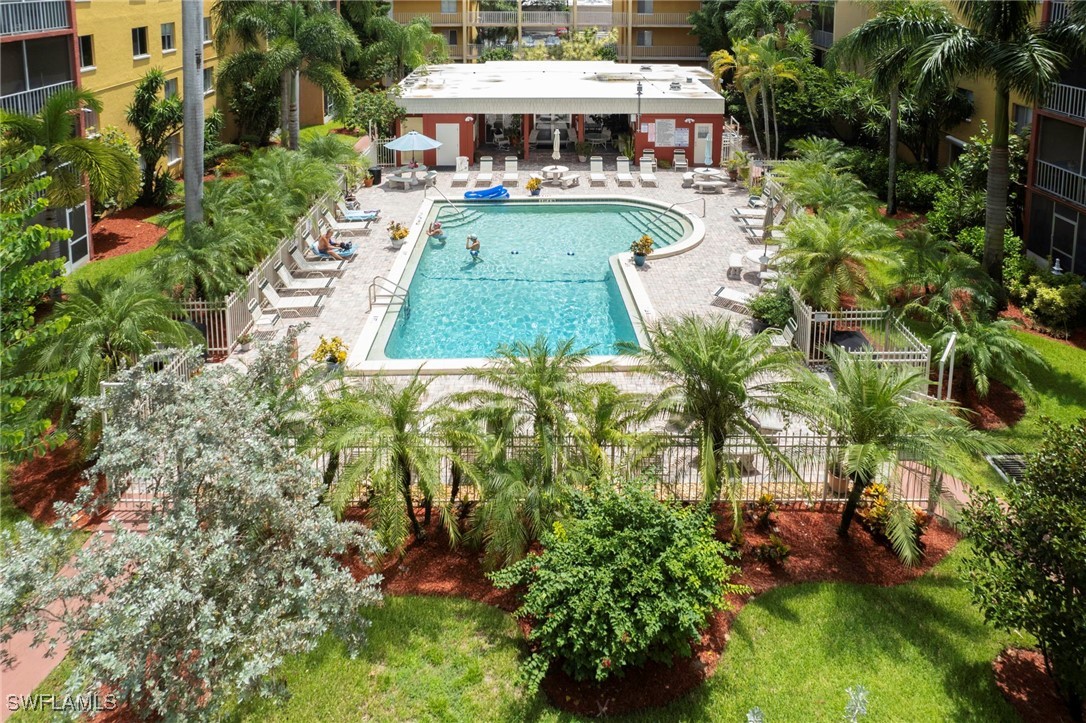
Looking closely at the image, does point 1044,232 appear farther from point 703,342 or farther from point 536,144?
point 536,144

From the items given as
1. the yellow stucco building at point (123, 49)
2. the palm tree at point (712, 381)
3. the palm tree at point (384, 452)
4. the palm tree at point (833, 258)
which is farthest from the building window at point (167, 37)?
the palm tree at point (712, 381)

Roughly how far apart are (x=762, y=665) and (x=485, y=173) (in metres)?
29.4

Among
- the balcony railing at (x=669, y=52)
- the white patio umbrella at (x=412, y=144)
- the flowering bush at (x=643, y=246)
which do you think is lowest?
the flowering bush at (x=643, y=246)

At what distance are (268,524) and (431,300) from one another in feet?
50.3

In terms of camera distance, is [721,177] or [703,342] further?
[721,177]

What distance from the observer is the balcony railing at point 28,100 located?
2177 centimetres

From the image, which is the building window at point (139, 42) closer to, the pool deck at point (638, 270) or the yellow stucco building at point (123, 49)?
the yellow stucco building at point (123, 49)

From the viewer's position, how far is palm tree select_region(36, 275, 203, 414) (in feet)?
47.4

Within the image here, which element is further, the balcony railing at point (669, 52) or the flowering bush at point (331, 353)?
the balcony railing at point (669, 52)

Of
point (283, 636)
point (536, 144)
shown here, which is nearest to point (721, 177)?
point (536, 144)

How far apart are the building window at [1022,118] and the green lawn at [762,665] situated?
62.7ft

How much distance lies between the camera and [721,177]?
120 feet

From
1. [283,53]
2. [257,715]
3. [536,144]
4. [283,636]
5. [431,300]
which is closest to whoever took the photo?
[283,636]

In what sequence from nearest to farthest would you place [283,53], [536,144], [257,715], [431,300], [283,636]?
[283,636] → [257,715] → [431,300] → [283,53] → [536,144]
